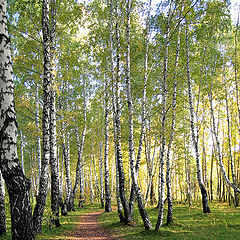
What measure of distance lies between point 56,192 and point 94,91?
1327 cm

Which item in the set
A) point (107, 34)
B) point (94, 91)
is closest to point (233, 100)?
point (94, 91)

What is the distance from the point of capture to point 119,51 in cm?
970

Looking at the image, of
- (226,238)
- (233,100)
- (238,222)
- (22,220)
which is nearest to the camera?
(22,220)

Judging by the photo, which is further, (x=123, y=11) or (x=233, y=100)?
(x=233, y=100)

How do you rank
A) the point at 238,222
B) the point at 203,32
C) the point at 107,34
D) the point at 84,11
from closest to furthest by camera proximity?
the point at 238,222
the point at 84,11
the point at 107,34
the point at 203,32

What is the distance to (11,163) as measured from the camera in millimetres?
4156

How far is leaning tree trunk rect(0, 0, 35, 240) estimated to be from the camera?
412 cm

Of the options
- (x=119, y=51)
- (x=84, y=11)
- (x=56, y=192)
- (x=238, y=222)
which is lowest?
(x=238, y=222)

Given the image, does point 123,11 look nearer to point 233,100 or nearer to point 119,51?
point 119,51

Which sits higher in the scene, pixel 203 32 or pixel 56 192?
pixel 203 32

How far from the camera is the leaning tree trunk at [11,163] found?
13.5ft

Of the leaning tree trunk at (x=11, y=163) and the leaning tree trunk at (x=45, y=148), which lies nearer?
the leaning tree trunk at (x=11, y=163)

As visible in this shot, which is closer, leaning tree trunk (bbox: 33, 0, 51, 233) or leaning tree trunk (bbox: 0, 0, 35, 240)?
leaning tree trunk (bbox: 0, 0, 35, 240)

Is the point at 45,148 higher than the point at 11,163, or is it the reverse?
the point at 45,148
